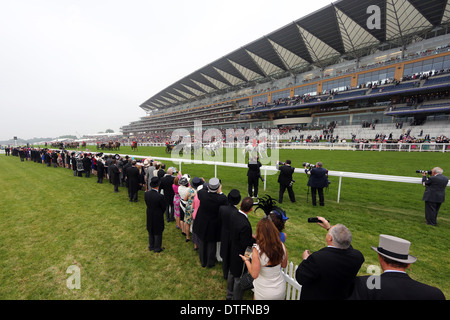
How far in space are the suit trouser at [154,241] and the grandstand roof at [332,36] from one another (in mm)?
43517

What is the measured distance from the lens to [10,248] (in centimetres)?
420

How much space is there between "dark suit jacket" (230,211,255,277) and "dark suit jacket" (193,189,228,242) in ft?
2.35

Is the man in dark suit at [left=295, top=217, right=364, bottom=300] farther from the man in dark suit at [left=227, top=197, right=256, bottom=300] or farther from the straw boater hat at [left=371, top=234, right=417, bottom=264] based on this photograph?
the man in dark suit at [left=227, top=197, right=256, bottom=300]

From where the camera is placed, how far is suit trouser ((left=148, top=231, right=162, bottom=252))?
3994 mm

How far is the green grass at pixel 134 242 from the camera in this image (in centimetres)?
309

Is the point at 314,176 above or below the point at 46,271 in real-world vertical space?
above

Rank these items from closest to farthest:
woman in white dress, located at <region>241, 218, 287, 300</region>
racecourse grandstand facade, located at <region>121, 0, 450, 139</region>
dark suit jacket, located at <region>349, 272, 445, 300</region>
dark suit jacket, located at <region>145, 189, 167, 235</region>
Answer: dark suit jacket, located at <region>349, 272, 445, 300</region>, woman in white dress, located at <region>241, 218, 287, 300</region>, dark suit jacket, located at <region>145, 189, 167, 235</region>, racecourse grandstand facade, located at <region>121, 0, 450, 139</region>

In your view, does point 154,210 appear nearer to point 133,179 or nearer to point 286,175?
point 133,179

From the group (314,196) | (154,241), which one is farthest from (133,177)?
(314,196)

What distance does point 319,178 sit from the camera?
19.1 ft

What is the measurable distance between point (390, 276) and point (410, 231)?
450cm

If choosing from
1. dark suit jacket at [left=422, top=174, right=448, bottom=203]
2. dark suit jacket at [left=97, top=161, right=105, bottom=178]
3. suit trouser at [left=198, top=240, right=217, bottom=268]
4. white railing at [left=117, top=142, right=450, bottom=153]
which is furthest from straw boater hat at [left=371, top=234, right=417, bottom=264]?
white railing at [left=117, top=142, right=450, bottom=153]
